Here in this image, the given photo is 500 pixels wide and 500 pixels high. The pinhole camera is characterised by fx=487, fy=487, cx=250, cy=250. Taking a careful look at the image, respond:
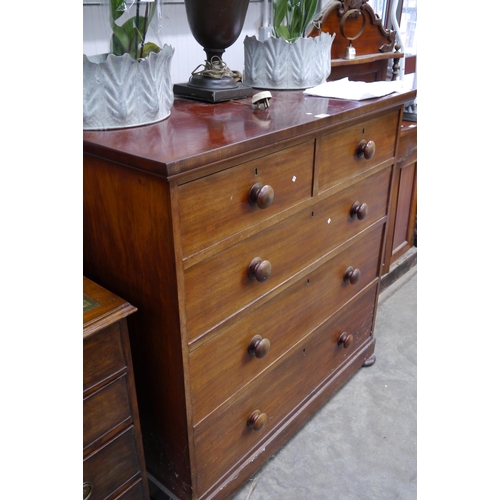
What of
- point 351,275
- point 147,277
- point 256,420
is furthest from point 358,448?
point 147,277

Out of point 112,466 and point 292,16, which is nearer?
point 112,466

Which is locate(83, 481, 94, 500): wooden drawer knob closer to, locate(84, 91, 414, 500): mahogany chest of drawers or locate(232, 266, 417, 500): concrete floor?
locate(84, 91, 414, 500): mahogany chest of drawers

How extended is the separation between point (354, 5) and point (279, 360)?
1.45 metres

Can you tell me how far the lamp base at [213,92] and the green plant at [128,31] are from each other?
24cm

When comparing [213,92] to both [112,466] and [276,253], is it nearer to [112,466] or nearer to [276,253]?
[276,253]

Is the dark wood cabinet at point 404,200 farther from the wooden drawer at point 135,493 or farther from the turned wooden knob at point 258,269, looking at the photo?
the wooden drawer at point 135,493

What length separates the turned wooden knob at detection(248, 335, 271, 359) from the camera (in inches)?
47.8

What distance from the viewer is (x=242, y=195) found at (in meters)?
1.01

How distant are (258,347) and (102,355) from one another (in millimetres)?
395

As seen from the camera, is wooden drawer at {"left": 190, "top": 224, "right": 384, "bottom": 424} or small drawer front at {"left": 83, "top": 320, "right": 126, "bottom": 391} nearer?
small drawer front at {"left": 83, "top": 320, "right": 126, "bottom": 391}

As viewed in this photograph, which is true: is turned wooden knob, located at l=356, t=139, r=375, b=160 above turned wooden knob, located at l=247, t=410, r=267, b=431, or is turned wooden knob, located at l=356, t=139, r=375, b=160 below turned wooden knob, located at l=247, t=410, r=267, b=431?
above

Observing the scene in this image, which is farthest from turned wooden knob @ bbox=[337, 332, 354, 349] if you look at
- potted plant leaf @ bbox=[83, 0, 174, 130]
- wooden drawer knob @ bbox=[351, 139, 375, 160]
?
potted plant leaf @ bbox=[83, 0, 174, 130]

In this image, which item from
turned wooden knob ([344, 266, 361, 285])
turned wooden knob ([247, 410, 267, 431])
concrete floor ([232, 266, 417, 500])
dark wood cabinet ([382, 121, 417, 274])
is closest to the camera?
turned wooden knob ([247, 410, 267, 431])

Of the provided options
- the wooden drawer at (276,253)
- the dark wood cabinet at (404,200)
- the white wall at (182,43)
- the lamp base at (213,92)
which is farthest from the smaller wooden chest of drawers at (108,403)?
the dark wood cabinet at (404,200)
